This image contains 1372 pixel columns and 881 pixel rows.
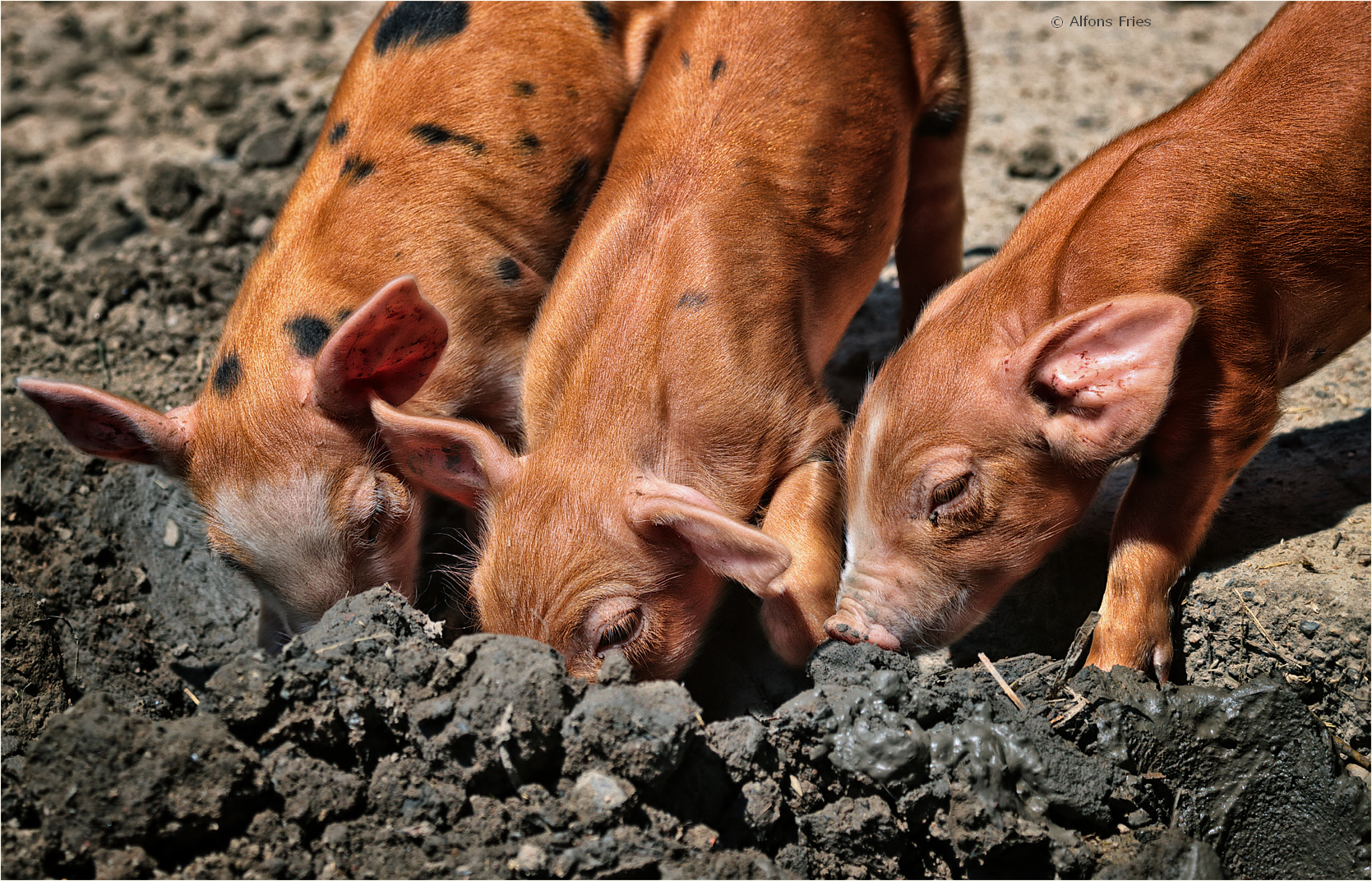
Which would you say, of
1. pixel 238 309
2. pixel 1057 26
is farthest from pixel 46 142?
pixel 1057 26

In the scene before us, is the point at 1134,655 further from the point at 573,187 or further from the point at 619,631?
the point at 573,187

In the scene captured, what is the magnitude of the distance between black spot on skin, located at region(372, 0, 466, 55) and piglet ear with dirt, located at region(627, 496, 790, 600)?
2632 mm

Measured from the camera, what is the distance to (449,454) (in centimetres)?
400

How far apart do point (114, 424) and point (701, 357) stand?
86.7 inches

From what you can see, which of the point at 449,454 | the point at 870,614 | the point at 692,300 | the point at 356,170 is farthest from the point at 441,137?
the point at 870,614

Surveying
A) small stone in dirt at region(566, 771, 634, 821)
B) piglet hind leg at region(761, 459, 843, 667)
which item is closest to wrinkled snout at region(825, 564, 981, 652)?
piglet hind leg at region(761, 459, 843, 667)

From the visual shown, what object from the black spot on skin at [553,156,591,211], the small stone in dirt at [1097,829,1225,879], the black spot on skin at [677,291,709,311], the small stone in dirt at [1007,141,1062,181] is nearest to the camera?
the small stone in dirt at [1097,829,1225,879]

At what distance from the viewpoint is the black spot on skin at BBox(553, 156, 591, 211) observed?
201 inches

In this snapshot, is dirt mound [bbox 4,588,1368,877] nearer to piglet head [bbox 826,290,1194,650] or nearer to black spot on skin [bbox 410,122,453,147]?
piglet head [bbox 826,290,1194,650]

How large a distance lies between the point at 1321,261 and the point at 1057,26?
4.68 meters

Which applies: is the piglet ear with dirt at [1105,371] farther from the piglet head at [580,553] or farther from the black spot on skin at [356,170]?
the black spot on skin at [356,170]

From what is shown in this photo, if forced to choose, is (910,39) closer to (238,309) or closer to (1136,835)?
(238,309)

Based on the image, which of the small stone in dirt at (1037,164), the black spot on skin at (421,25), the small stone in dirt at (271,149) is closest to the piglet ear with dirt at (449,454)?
the black spot on skin at (421,25)

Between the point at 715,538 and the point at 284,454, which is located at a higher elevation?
the point at 715,538
